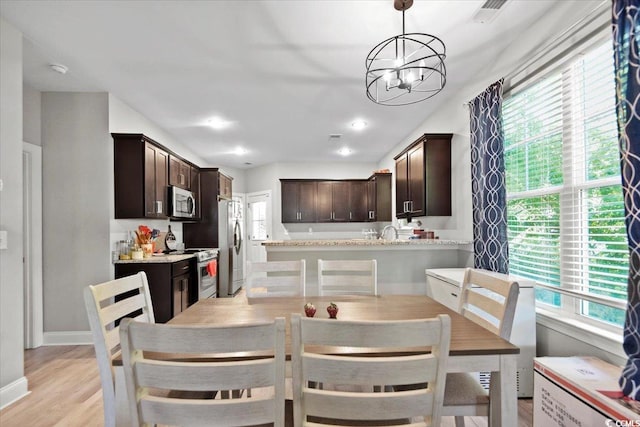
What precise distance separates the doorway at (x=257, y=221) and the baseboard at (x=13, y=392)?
16.7ft

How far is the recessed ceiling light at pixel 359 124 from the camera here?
14.9 ft

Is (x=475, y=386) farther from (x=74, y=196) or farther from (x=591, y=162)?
(x=74, y=196)

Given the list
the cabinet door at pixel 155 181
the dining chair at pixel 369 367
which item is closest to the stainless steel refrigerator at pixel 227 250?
the cabinet door at pixel 155 181

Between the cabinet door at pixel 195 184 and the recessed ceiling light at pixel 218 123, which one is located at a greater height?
the recessed ceiling light at pixel 218 123

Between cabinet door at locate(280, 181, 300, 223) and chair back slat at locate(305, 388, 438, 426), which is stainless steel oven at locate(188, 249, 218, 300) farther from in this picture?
chair back slat at locate(305, 388, 438, 426)

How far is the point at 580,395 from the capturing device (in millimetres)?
1520

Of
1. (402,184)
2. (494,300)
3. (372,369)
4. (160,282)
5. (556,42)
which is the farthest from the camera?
(402,184)

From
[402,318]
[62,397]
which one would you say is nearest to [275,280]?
[402,318]

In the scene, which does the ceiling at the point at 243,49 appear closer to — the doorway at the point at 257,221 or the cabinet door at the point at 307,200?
the cabinet door at the point at 307,200

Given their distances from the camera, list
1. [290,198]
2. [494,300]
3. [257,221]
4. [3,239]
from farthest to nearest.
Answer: [257,221] < [290,198] < [3,239] < [494,300]

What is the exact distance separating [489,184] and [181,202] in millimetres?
3893

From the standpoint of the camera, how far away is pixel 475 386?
4.84 ft

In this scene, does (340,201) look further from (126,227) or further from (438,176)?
(126,227)

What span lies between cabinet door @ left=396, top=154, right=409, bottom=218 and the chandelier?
0.91 meters
